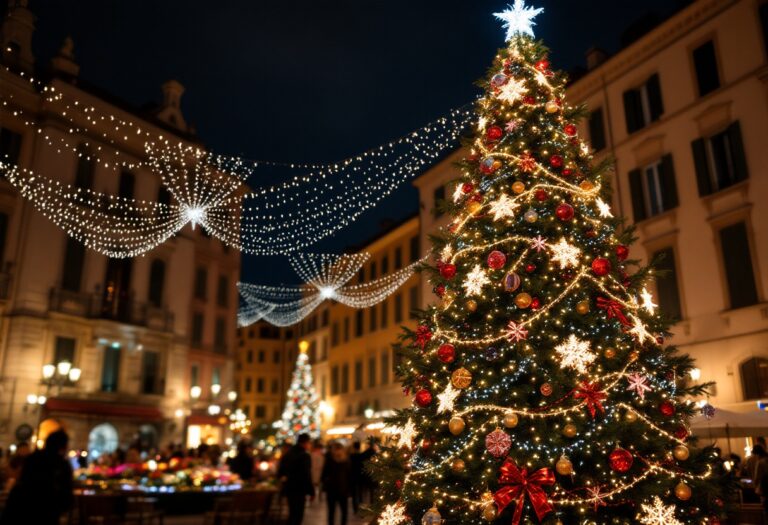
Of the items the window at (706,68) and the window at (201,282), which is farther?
the window at (201,282)

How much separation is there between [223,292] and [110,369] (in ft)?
28.8

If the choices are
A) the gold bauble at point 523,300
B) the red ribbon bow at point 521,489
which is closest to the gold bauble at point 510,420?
the red ribbon bow at point 521,489

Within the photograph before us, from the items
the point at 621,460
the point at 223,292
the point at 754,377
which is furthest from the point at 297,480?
the point at 223,292

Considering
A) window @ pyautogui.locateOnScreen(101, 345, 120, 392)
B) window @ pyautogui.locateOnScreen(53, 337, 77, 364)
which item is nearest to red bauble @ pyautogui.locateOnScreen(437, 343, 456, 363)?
window @ pyautogui.locateOnScreen(53, 337, 77, 364)

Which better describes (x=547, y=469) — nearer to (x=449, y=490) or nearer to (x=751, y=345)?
(x=449, y=490)

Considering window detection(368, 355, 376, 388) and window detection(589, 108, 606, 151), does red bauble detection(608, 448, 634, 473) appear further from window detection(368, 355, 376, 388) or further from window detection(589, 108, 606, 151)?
window detection(368, 355, 376, 388)

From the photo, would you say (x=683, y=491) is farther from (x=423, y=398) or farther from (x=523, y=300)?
(x=423, y=398)

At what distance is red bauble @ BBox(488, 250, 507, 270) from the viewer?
6.37m

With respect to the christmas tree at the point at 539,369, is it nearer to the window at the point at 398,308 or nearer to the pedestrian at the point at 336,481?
the pedestrian at the point at 336,481

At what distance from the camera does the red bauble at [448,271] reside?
686cm

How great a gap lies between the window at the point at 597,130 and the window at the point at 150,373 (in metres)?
20.0

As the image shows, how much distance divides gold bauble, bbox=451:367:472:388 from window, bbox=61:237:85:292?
882 inches

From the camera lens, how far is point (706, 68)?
1700cm

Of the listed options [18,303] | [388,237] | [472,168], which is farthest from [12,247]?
[472,168]
